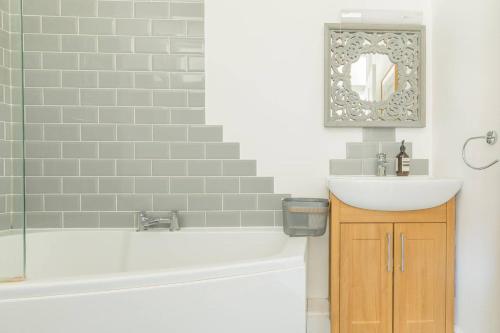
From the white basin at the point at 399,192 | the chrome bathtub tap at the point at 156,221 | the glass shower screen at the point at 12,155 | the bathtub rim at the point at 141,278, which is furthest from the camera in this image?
the chrome bathtub tap at the point at 156,221

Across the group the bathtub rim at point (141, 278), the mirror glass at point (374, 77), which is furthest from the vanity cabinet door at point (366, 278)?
the mirror glass at point (374, 77)

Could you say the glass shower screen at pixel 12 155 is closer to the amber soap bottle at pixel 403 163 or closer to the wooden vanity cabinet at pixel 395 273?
the wooden vanity cabinet at pixel 395 273

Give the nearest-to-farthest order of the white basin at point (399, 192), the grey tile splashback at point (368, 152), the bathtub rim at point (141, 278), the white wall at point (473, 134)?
the bathtub rim at point (141, 278)
the white wall at point (473, 134)
the white basin at point (399, 192)
the grey tile splashback at point (368, 152)

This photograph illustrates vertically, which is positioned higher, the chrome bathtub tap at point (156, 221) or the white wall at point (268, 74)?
the white wall at point (268, 74)

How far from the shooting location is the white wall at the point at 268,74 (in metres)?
1.99

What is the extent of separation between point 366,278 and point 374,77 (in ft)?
3.97

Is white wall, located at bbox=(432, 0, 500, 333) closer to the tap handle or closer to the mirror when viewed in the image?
the mirror

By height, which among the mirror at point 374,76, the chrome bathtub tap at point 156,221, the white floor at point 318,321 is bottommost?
the white floor at point 318,321

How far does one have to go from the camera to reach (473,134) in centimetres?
155

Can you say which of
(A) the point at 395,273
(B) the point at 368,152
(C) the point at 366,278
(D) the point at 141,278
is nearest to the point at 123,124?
(D) the point at 141,278

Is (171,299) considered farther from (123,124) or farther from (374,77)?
(374,77)

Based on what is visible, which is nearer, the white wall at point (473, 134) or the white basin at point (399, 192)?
the white wall at point (473, 134)

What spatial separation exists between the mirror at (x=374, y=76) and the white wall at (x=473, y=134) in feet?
0.46

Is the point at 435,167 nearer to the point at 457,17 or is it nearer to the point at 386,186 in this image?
the point at 386,186
